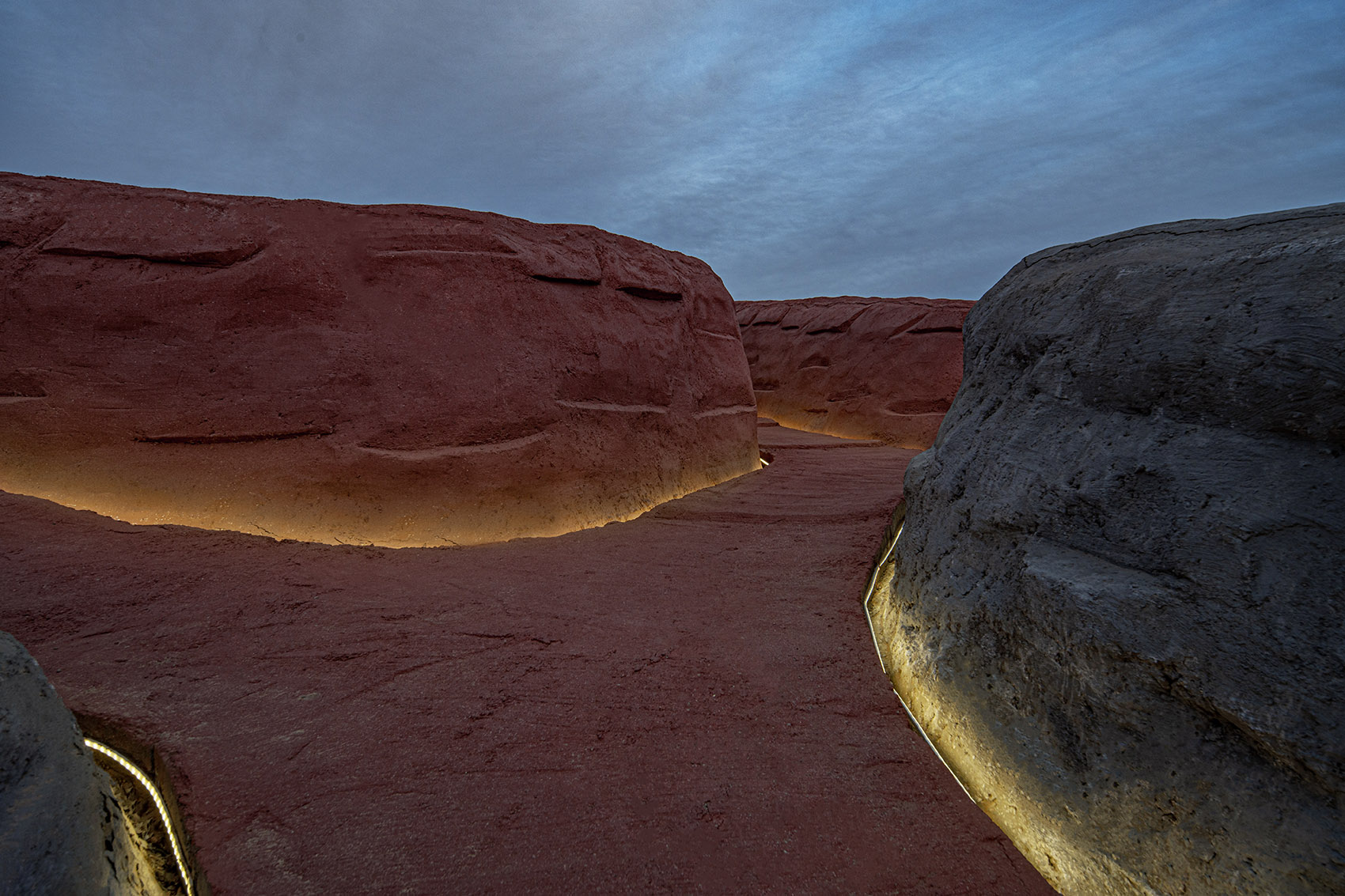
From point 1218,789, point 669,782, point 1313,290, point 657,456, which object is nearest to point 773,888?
point 669,782

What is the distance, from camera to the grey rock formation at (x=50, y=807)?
0.87 metres

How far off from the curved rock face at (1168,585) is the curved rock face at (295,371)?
216cm

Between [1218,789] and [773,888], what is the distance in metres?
0.68

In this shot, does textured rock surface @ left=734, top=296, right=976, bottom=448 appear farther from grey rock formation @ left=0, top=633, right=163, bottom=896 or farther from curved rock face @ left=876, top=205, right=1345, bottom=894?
grey rock formation @ left=0, top=633, right=163, bottom=896

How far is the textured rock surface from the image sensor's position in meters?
7.48

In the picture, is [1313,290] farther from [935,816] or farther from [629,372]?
[629,372]

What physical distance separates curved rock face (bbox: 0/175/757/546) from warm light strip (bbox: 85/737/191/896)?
4.83ft

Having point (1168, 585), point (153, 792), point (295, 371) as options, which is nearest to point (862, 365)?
point (295, 371)

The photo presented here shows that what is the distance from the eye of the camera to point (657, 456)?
12.6ft

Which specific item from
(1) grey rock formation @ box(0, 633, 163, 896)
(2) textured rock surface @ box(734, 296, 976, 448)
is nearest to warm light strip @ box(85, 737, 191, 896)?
(1) grey rock formation @ box(0, 633, 163, 896)

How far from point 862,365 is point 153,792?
7896mm

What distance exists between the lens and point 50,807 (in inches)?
36.8

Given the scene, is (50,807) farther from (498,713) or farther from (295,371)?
(295,371)

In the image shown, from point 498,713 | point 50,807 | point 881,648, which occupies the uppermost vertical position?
point 50,807
